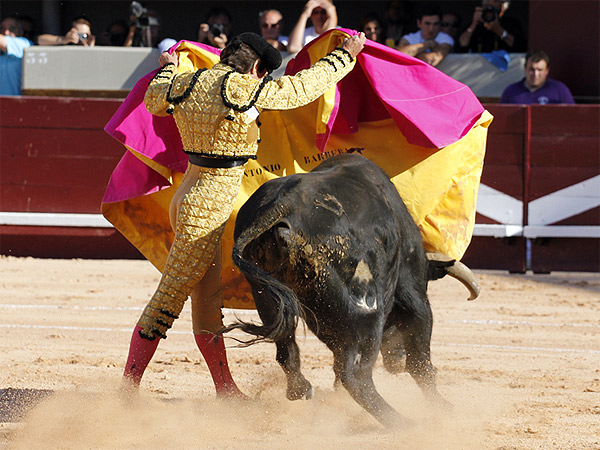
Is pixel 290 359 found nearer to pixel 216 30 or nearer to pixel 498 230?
pixel 498 230

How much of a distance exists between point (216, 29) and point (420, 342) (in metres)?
4.07

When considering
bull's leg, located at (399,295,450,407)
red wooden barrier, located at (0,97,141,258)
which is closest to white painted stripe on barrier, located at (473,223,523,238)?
red wooden barrier, located at (0,97,141,258)

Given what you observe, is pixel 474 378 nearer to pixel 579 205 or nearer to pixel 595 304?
pixel 595 304

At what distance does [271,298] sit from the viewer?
2344mm

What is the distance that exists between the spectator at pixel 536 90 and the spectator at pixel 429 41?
21.4 inches

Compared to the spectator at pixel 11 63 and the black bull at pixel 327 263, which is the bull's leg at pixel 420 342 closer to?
the black bull at pixel 327 263

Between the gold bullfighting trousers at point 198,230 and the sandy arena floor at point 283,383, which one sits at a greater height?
the gold bullfighting trousers at point 198,230

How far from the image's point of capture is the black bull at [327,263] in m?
2.39

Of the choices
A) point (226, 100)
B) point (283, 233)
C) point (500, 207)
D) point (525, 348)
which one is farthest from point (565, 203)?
point (283, 233)

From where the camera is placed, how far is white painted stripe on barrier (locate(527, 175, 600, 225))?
6.23m

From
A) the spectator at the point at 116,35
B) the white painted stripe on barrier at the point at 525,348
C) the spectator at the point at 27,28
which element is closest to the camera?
the white painted stripe on barrier at the point at 525,348

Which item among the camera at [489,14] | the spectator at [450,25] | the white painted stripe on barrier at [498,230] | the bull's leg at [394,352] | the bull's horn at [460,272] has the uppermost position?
the camera at [489,14]

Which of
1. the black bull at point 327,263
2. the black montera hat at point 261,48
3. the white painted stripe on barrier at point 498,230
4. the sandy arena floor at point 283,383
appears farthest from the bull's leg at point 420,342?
the white painted stripe on barrier at point 498,230

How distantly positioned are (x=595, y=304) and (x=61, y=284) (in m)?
3.14
